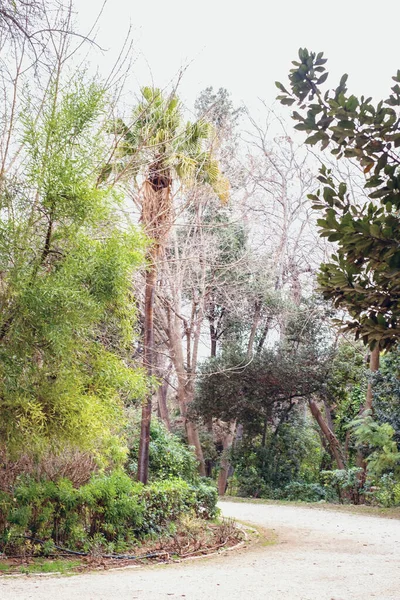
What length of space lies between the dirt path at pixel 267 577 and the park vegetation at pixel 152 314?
3.96ft

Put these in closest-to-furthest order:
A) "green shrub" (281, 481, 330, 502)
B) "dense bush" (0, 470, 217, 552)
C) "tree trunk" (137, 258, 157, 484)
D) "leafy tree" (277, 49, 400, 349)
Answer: "leafy tree" (277, 49, 400, 349) → "dense bush" (0, 470, 217, 552) → "tree trunk" (137, 258, 157, 484) → "green shrub" (281, 481, 330, 502)

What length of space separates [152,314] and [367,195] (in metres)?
8.83

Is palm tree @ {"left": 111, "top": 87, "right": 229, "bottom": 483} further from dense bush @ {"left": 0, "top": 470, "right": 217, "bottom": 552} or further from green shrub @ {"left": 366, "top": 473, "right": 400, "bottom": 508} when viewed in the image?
green shrub @ {"left": 366, "top": 473, "right": 400, "bottom": 508}

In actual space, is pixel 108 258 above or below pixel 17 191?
below

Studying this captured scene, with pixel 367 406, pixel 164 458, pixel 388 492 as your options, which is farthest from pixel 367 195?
pixel 367 406

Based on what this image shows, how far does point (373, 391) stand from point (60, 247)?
8497 millimetres

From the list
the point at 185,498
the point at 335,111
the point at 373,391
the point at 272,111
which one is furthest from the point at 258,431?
the point at 335,111

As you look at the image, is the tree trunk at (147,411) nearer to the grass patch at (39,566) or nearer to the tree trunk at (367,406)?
the grass patch at (39,566)

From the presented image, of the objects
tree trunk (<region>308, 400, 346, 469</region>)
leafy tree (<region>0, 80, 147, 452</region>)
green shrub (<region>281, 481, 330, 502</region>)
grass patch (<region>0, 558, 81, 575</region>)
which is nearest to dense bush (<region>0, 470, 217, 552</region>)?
grass patch (<region>0, 558, 81, 575</region>)

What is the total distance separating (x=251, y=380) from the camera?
52.6 feet

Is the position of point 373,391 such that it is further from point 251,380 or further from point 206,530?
point 206,530

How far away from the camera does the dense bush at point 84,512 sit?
7348 millimetres

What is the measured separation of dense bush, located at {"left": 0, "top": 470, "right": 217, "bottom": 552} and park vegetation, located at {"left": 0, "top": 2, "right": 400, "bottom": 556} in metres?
0.02

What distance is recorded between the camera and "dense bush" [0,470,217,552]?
7348 mm
